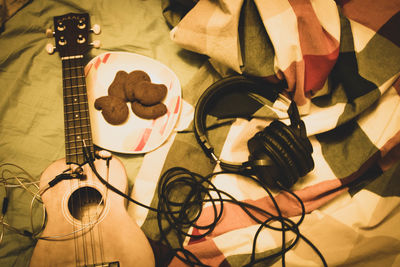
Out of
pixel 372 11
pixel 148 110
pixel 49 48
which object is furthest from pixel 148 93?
pixel 372 11

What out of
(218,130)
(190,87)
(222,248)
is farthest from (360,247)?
(190,87)

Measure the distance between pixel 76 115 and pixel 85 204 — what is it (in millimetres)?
245

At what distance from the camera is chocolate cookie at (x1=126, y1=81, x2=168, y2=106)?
726 mm

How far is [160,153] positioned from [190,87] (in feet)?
0.76

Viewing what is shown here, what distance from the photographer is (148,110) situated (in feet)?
2.45

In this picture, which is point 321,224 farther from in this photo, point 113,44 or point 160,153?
point 113,44

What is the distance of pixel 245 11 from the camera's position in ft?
2.32

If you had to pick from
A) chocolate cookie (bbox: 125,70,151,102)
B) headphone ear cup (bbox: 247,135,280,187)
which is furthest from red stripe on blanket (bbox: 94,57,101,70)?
headphone ear cup (bbox: 247,135,280,187)

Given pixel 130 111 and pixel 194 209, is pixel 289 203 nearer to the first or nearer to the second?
pixel 194 209

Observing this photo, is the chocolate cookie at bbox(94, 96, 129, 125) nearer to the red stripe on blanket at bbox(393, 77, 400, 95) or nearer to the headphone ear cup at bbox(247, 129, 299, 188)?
the headphone ear cup at bbox(247, 129, 299, 188)

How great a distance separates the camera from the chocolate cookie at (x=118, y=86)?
751mm

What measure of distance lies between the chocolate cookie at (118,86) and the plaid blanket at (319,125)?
21 centimetres

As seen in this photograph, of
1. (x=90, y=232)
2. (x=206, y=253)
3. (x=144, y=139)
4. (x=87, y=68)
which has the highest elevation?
(x=87, y=68)

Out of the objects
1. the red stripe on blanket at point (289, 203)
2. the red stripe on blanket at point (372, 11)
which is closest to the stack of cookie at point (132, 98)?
the red stripe on blanket at point (289, 203)
